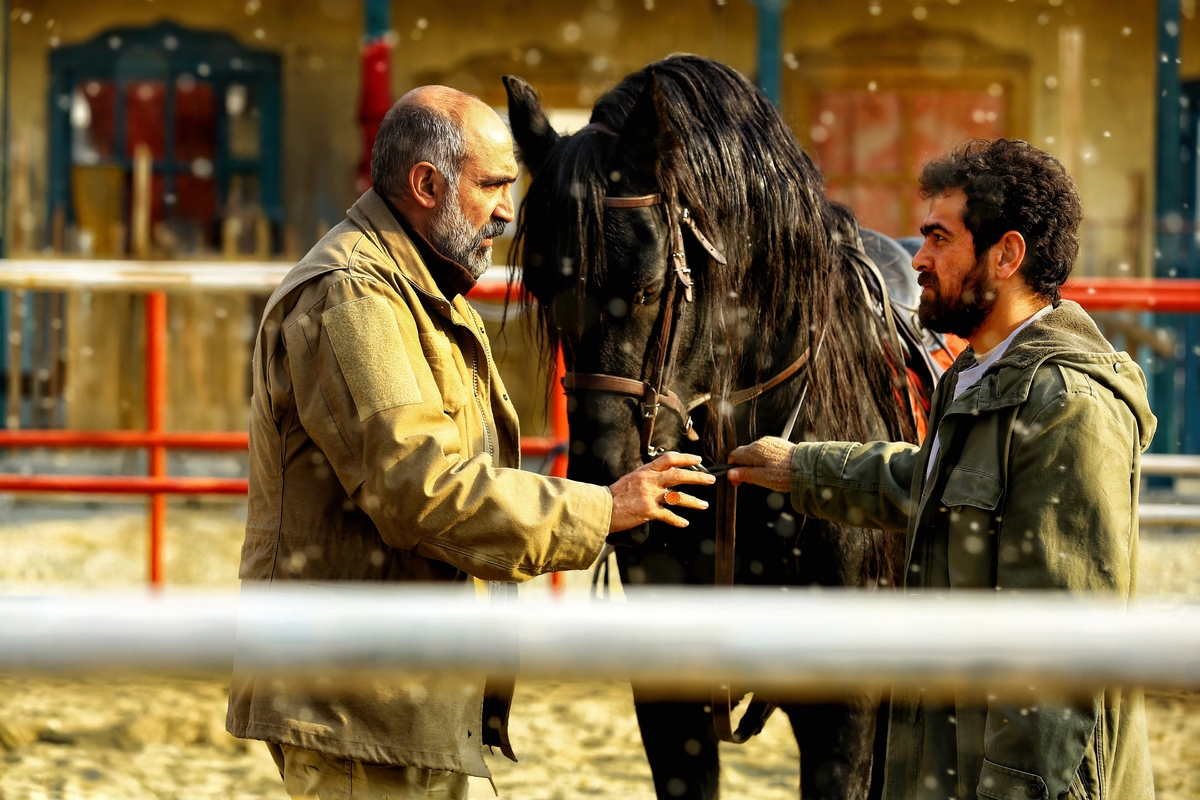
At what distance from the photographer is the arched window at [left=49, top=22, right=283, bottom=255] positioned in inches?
339

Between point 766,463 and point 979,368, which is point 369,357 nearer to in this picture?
point 766,463

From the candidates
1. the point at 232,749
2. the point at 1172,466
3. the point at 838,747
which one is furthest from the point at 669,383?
the point at 1172,466

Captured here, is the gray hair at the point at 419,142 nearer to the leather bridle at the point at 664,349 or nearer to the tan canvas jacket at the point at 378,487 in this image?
the tan canvas jacket at the point at 378,487

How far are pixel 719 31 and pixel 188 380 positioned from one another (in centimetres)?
451

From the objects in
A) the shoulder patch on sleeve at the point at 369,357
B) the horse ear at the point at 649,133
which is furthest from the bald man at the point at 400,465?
the horse ear at the point at 649,133

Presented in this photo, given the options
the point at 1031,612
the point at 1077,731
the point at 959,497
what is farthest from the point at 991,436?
the point at 1031,612

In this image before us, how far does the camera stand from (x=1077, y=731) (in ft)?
5.03

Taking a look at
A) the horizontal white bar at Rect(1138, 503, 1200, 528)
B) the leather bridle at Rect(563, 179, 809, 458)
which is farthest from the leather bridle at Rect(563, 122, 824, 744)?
the horizontal white bar at Rect(1138, 503, 1200, 528)

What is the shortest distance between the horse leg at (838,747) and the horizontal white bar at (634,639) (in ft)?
5.66

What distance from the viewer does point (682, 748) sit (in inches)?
98.6

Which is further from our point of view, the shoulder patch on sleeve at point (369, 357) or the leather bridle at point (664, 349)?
the leather bridle at point (664, 349)

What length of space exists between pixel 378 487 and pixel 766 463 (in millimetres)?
766

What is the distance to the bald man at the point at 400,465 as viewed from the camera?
1729mm

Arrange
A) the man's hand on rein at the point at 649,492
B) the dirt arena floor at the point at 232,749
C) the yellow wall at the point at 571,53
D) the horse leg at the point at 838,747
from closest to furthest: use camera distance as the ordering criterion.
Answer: the man's hand on rein at the point at 649,492
the horse leg at the point at 838,747
the dirt arena floor at the point at 232,749
the yellow wall at the point at 571,53
